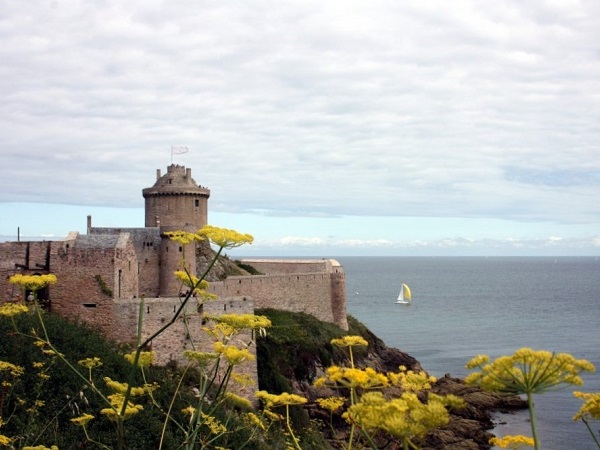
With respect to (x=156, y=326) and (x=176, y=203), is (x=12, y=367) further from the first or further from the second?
(x=176, y=203)

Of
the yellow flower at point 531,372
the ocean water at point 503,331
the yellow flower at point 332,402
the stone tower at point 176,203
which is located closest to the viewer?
the yellow flower at point 531,372

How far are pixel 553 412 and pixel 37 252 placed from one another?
89.9 feet

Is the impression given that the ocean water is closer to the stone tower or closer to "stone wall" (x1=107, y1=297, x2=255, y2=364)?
the stone tower

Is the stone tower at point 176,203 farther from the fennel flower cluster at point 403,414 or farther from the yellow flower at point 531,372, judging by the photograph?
the yellow flower at point 531,372

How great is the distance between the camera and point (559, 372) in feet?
15.4

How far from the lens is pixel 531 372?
4719 mm

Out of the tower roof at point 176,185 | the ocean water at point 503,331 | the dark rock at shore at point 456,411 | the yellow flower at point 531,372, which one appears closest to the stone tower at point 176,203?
the tower roof at point 176,185

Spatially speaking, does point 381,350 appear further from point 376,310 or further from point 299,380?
point 376,310

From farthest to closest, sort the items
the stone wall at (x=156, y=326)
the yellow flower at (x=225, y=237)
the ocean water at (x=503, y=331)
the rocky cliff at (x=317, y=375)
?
the ocean water at (x=503, y=331), the rocky cliff at (x=317, y=375), the stone wall at (x=156, y=326), the yellow flower at (x=225, y=237)

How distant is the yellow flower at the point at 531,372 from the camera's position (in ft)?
15.3

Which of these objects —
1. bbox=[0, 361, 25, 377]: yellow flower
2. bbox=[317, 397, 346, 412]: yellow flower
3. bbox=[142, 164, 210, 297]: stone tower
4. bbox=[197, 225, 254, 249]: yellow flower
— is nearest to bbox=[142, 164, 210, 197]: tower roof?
bbox=[142, 164, 210, 297]: stone tower

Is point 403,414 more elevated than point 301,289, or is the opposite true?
point 403,414

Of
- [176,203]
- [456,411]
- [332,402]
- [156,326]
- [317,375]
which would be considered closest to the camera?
[332,402]

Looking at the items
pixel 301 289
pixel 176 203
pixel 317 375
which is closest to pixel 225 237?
pixel 317 375
